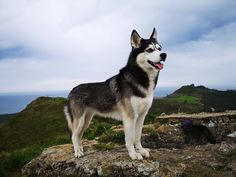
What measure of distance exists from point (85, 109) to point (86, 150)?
157 cm

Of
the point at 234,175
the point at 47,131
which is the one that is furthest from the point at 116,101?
the point at 47,131

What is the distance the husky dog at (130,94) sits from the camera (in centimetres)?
1095

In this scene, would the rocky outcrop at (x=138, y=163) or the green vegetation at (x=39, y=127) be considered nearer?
the rocky outcrop at (x=138, y=163)

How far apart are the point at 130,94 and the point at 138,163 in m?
1.88

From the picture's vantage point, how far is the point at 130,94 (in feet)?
36.6

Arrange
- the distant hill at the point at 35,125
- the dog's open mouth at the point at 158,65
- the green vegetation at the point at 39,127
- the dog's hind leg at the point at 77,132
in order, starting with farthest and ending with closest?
the distant hill at the point at 35,125, the green vegetation at the point at 39,127, the dog's hind leg at the point at 77,132, the dog's open mouth at the point at 158,65

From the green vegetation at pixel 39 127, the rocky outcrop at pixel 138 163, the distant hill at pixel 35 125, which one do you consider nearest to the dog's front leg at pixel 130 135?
the rocky outcrop at pixel 138 163

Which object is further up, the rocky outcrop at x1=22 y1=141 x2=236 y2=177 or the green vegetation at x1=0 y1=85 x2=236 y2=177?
the green vegetation at x1=0 y1=85 x2=236 y2=177

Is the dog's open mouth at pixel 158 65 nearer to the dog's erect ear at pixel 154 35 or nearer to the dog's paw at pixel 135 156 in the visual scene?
the dog's erect ear at pixel 154 35

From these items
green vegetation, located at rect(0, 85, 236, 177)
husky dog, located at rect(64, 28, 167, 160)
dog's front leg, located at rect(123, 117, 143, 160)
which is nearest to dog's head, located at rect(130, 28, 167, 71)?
husky dog, located at rect(64, 28, 167, 160)

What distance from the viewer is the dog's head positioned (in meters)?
10.6

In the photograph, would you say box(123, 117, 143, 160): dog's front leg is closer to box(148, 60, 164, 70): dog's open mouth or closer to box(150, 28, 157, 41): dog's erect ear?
box(148, 60, 164, 70): dog's open mouth

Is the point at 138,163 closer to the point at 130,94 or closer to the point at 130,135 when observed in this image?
the point at 130,135

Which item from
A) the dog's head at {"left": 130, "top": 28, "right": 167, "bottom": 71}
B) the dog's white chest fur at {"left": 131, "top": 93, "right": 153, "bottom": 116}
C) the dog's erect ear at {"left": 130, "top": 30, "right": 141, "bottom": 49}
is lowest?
the dog's white chest fur at {"left": 131, "top": 93, "right": 153, "bottom": 116}
